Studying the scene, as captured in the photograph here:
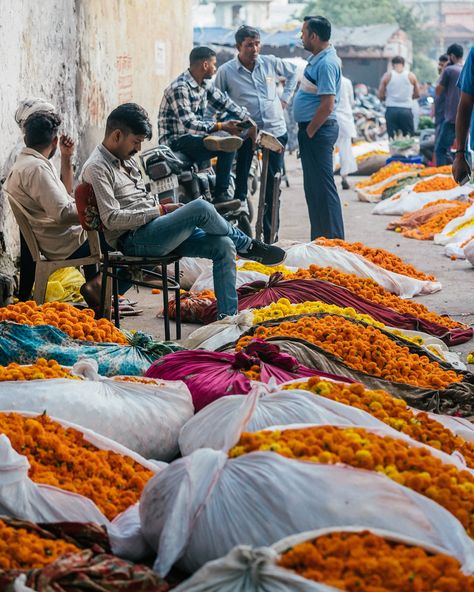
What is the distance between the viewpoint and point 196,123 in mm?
9000

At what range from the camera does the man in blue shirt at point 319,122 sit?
9305mm

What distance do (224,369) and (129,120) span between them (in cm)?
210

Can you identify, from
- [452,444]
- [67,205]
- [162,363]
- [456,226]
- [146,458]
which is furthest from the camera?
[456,226]

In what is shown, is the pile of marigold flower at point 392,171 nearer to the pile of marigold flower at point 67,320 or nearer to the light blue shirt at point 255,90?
the light blue shirt at point 255,90

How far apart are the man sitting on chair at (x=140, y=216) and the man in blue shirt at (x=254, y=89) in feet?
11.9

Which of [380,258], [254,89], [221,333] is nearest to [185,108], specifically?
[254,89]

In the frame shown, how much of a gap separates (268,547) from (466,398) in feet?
7.06

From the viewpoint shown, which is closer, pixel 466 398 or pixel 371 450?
pixel 371 450

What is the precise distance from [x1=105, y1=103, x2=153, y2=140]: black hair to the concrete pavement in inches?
55.8

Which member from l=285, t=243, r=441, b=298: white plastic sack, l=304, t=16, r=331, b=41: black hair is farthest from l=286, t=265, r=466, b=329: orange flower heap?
l=304, t=16, r=331, b=41: black hair

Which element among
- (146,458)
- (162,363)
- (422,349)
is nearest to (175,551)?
(146,458)

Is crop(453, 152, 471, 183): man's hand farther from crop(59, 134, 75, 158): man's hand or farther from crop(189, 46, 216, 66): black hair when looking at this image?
crop(189, 46, 216, 66): black hair

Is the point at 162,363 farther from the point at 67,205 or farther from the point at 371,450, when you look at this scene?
the point at 67,205

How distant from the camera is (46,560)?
2.70 m
